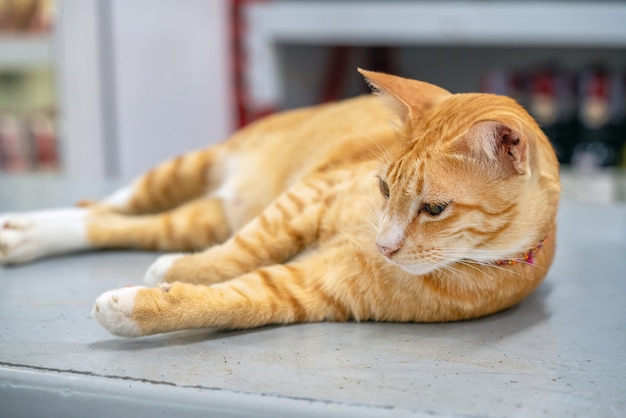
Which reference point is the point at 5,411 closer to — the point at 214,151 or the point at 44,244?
the point at 44,244

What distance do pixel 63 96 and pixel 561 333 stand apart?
277 cm

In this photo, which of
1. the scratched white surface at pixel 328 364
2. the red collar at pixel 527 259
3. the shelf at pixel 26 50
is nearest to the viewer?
the scratched white surface at pixel 328 364

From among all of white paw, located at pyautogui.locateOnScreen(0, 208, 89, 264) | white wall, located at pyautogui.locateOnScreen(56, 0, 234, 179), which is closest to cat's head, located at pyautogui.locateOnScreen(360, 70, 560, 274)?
white paw, located at pyautogui.locateOnScreen(0, 208, 89, 264)

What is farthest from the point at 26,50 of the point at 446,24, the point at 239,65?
the point at 446,24

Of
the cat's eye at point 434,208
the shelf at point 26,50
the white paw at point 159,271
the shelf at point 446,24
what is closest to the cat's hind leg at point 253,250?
the white paw at point 159,271

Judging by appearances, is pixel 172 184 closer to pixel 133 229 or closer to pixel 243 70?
pixel 133 229

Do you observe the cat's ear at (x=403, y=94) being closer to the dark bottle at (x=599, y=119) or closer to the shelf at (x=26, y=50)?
the dark bottle at (x=599, y=119)

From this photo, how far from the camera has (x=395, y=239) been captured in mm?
1003

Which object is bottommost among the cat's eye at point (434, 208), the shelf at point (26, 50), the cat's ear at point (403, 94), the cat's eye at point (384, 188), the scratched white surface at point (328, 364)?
the scratched white surface at point (328, 364)

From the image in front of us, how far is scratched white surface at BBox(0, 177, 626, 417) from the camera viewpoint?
30.7 inches

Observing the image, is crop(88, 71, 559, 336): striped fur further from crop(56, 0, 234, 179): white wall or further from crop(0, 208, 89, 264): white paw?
crop(56, 0, 234, 179): white wall

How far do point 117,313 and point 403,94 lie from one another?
0.52 meters

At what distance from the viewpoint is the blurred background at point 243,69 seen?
267cm

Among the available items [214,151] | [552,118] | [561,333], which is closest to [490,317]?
[561,333]
